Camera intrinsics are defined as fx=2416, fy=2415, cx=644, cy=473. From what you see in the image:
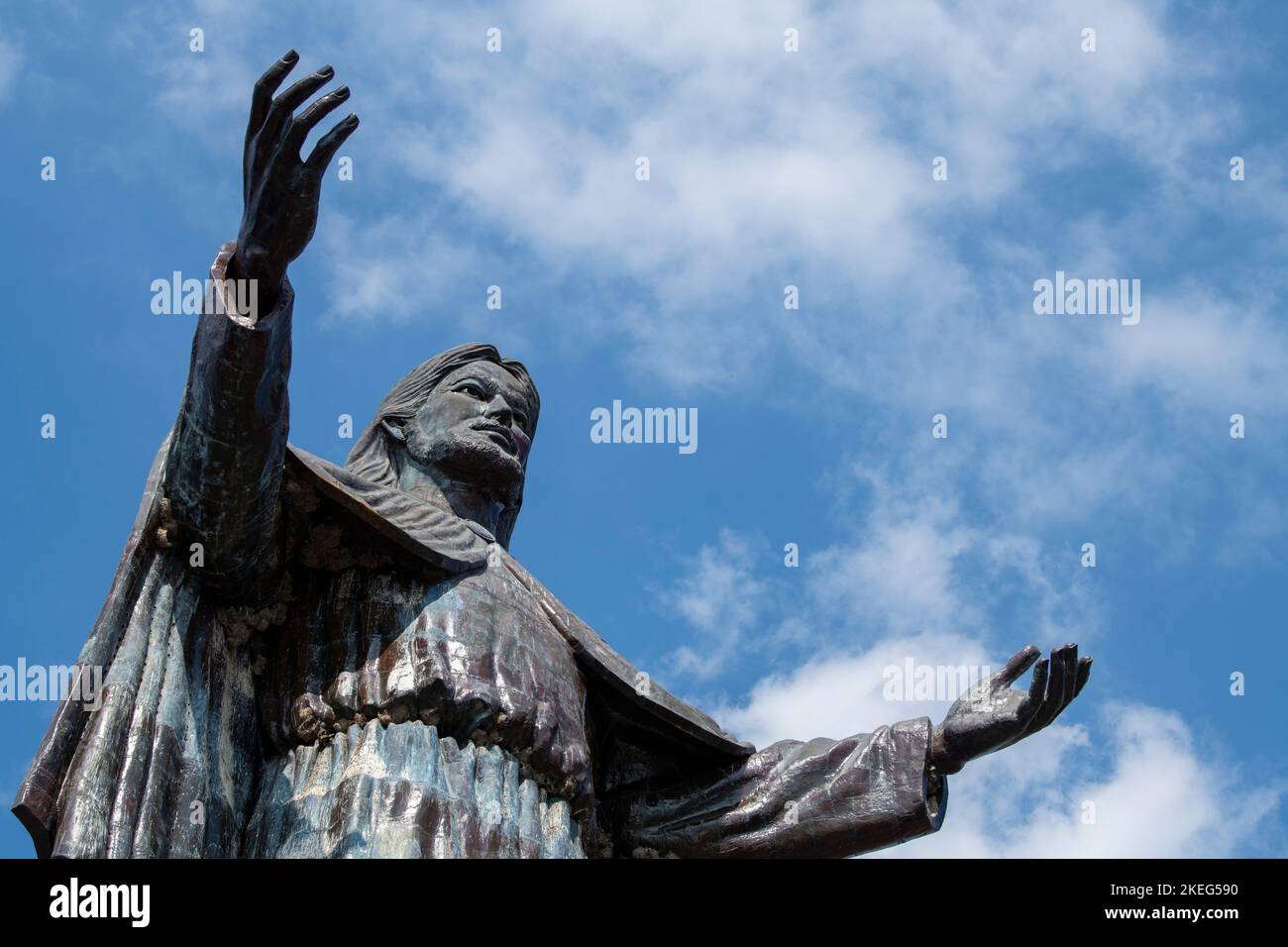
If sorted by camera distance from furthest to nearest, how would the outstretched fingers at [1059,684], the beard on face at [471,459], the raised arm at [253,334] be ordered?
the beard on face at [471,459] → the outstretched fingers at [1059,684] → the raised arm at [253,334]

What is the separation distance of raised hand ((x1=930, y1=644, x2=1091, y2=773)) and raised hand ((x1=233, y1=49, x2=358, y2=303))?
5.16 meters

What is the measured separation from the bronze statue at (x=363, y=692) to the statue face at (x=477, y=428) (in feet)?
0.08

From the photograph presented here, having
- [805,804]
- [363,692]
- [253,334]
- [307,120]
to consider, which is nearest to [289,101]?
[307,120]

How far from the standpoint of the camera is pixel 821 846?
15.3 m

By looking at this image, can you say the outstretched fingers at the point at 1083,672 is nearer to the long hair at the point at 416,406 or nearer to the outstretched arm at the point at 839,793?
the outstretched arm at the point at 839,793

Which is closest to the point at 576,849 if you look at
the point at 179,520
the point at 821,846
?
the point at 821,846

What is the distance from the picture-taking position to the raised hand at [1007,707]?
14.9 meters

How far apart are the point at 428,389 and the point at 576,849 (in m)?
3.94

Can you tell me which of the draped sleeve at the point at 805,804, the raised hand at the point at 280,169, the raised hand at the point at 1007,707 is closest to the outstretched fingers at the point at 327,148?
the raised hand at the point at 280,169

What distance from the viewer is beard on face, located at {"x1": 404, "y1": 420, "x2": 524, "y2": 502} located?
16359 millimetres

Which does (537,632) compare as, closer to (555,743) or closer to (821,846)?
(555,743)

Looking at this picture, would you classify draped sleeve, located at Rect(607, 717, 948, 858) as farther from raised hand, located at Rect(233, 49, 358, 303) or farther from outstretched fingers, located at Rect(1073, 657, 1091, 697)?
raised hand, located at Rect(233, 49, 358, 303)

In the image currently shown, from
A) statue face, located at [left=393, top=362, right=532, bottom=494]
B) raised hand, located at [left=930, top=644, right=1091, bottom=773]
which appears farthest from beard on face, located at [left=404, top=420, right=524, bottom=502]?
raised hand, located at [left=930, top=644, right=1091, bottom=773]

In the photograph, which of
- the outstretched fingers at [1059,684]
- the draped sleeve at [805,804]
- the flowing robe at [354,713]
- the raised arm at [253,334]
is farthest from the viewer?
the draped sleeve at [805,804]
